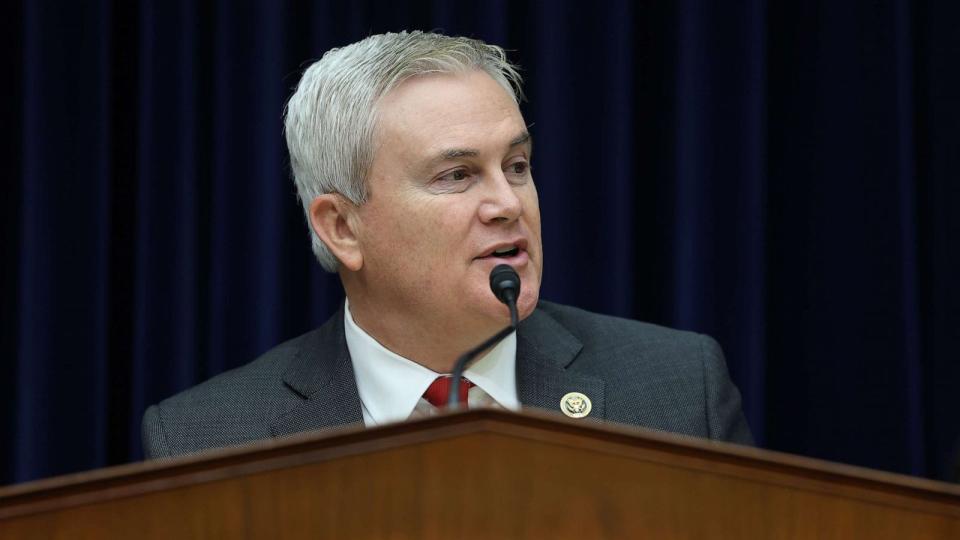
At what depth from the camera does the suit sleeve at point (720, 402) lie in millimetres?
1883

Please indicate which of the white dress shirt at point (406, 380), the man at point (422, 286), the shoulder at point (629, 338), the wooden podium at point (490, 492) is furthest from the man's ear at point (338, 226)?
the wooden podium at point (490, 492)

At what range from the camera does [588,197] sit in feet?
7.70

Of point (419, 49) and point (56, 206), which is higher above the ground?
point (419, 49)

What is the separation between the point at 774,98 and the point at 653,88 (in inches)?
8.9

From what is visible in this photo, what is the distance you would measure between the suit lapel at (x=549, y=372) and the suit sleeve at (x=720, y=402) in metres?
0.16

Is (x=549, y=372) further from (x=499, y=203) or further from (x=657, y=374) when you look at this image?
(x=499, y=203)

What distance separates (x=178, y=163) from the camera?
2.29 metres

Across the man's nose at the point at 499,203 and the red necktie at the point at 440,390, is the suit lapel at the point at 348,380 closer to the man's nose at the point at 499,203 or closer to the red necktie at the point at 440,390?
the red necktie at the point at 440,390

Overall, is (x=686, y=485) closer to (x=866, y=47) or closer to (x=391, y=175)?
(x=391, y=175)

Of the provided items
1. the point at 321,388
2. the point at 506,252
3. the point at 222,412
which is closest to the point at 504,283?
the point at 506,252

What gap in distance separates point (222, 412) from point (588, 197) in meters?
0.82

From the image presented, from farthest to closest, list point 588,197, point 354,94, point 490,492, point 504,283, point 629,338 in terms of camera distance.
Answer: point 588,197 → point 629,338 → point 354,94 → point 504,283 → point 490,492

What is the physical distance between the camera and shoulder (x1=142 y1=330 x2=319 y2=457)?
6.10 feet

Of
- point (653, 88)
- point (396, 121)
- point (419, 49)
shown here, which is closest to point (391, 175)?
point (396, 121)
